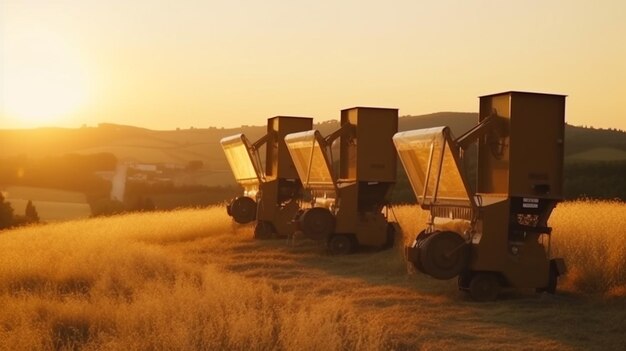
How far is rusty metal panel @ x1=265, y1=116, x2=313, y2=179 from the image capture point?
27.0 meters

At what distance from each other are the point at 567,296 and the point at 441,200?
8.53ft

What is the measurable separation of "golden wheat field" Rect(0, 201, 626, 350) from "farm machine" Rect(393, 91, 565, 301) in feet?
1.54

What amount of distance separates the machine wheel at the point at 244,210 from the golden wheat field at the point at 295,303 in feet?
16.6

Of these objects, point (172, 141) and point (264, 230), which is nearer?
point (264, 230)

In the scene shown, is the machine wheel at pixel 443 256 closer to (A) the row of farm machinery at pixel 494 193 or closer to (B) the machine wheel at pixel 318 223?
(A) the row of farm machinery at pixel 494 193

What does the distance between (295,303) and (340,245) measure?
838 cm

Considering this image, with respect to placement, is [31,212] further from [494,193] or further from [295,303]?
[494,193]

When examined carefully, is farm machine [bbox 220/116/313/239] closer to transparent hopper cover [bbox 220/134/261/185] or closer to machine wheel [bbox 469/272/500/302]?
transparent hopper cover [bbox 220/134/261/185]

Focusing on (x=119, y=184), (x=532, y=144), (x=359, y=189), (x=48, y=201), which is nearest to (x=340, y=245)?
(x=359, y=189)

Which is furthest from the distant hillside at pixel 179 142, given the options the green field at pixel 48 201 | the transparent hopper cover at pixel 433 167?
the transparent hopper cover at pixel 433 167

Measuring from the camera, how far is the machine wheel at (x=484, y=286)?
46.1 feet

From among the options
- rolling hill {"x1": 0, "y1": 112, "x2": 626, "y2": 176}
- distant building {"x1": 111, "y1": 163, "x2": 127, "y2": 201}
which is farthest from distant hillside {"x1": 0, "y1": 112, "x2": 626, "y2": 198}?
distant building {"x1": 111, "y1": 163, "x2": 127, "y2": 201}

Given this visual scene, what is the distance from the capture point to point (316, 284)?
16781 millimetres

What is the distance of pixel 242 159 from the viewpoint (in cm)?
2944
